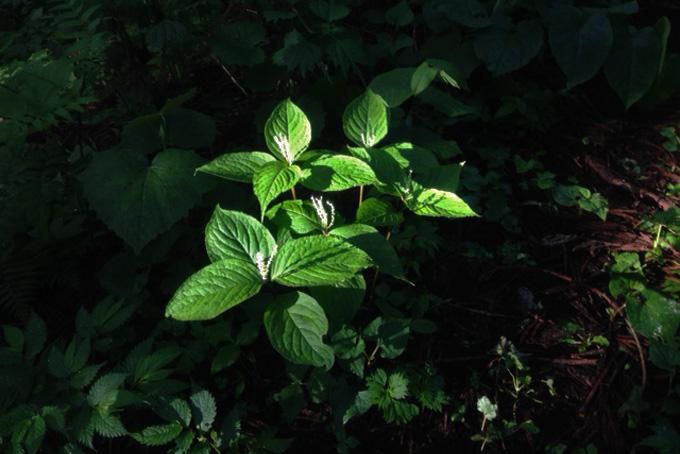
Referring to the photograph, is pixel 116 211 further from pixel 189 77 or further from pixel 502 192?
pixel 502 192

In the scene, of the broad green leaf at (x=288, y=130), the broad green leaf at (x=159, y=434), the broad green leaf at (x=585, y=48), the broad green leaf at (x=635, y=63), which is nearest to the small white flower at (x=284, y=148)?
the broad green leaf at (x=288, y=130)

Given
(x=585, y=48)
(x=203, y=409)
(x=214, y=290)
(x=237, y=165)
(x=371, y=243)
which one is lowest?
(x=203, y=409)

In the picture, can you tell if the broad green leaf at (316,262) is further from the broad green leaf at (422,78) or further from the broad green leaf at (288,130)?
the broad green leaf at (422,78)

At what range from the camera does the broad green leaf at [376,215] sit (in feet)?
5.43

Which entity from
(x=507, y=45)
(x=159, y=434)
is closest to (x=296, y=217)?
(x=159, y=434)

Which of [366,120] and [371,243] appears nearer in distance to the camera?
[371,243]

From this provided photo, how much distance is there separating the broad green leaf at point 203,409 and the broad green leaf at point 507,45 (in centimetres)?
216

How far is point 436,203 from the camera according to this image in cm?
160

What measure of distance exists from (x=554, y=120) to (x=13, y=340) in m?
2.74

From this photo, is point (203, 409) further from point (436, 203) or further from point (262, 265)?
point (436, 203)

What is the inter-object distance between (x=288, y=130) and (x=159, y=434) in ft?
3.32

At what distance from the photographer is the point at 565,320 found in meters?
2.04

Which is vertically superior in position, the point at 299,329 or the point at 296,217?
the point at 296,217

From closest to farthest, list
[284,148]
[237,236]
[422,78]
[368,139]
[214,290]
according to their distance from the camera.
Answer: [214,290]
[237,236]
[284,148]
[368,139]
[422,78]
